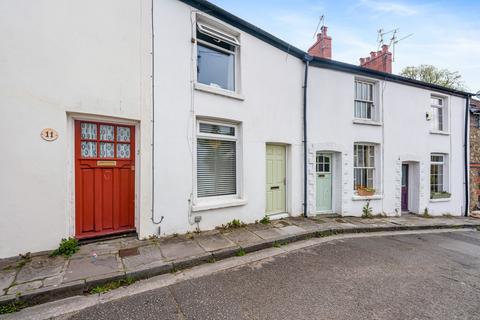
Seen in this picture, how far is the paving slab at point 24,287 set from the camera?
2.82 m

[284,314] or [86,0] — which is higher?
[86,0]

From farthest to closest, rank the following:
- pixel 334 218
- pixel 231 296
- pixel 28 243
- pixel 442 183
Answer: pixel 442 183 < pixel 334 218 < pixel 28 243 < pixel 231 296

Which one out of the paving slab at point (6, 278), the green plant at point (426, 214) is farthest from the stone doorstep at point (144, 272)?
the green plant at point (426, 214)

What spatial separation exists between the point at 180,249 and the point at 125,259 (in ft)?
3.13

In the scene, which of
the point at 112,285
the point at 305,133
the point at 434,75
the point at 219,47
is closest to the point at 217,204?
the point at 112,285

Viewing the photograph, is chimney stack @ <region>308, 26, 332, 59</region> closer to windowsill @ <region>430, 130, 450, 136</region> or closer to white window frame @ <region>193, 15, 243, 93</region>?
white window frame @ <region>193, 15, 243, 93</region>

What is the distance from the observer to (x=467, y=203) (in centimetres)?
1075

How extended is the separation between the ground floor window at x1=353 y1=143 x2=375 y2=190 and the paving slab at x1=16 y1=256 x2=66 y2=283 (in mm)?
8815

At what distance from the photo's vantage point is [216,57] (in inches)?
234

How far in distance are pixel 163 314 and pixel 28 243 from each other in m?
3.01

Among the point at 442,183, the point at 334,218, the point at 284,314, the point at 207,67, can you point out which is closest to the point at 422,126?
the point at 442,183

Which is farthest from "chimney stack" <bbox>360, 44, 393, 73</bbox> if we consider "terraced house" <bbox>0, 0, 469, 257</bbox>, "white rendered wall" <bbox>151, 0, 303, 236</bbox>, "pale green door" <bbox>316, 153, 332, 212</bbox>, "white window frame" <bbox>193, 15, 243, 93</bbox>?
"white window frame" <bbox>193, 15, 243, 93</bbox>

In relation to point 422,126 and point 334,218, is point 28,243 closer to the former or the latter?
point 334,218

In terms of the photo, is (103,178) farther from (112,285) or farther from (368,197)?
(368,197)
